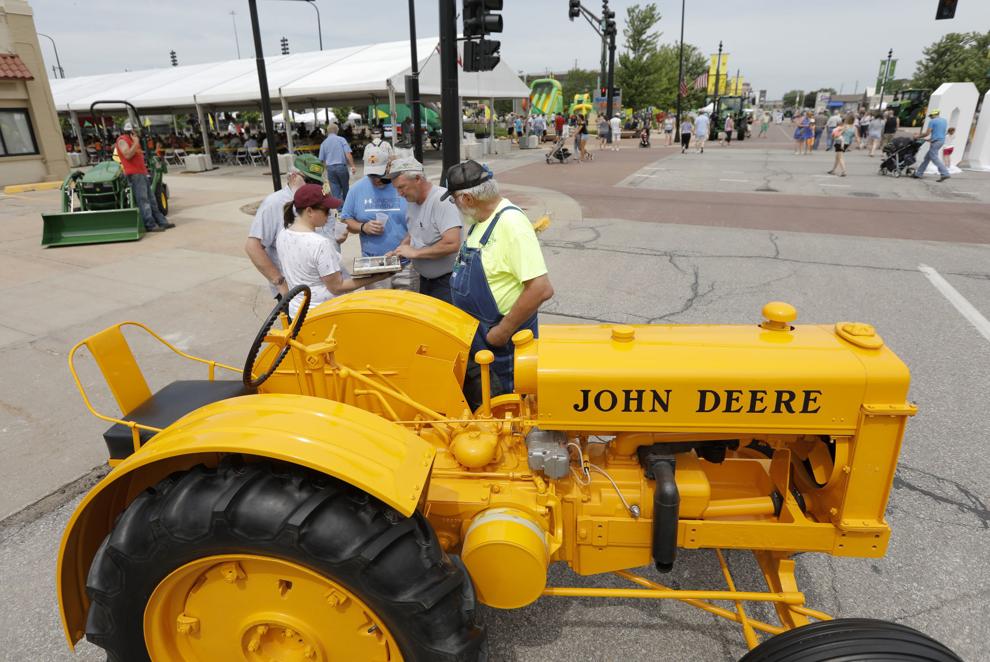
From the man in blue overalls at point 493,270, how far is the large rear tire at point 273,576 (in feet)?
4.10

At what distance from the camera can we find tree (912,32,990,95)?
3794cm

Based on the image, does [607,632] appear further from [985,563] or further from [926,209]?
[926,209]

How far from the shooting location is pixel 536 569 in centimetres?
197

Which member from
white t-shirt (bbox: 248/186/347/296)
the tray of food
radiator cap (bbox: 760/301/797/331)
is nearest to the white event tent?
white t-shirt (bbox: 248/186/347/296)

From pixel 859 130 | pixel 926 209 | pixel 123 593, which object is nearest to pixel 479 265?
pixel 123 593

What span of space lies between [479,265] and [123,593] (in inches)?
75.3

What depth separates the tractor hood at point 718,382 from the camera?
6.26ft

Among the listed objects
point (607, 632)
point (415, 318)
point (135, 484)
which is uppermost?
point (415, 318)

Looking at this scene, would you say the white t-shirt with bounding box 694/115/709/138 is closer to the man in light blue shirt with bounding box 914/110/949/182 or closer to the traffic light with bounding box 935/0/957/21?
the man in light blue shirt with bounding box 914/110/949/182

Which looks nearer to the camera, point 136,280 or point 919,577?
point 919,577

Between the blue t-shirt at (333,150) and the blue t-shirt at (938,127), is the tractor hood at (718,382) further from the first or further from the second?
the blue t-shirt at (938,127)

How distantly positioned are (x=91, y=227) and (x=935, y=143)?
1917 centimetres

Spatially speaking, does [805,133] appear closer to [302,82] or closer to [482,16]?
[302,82]

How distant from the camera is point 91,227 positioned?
32.2 feet
